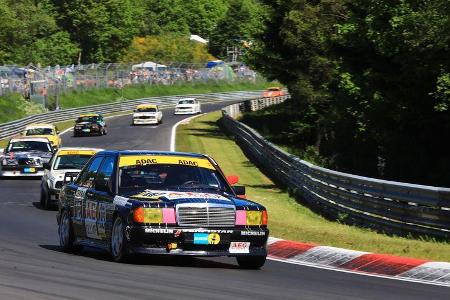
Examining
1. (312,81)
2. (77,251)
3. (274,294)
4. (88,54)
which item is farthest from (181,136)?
(88,54)

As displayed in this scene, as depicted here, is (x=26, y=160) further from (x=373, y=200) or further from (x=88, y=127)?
(x=88, y=127)

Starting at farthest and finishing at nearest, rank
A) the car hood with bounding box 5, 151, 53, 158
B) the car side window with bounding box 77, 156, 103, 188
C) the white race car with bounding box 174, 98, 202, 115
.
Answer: the white race car with bounding box 174, 98, 202, 115 → the car hood with bounding box 5, 151, 53, 158 → the car side window with bounding box 77, 156, 103, 188

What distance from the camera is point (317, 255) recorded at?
14070 millimetres

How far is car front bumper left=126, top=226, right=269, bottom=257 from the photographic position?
40.6 feet

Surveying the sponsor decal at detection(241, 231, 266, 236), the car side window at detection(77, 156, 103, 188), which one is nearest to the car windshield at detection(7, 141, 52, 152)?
the car side window at detection(77, 156, 103, 188)

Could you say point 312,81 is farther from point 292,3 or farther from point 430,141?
point 430,141

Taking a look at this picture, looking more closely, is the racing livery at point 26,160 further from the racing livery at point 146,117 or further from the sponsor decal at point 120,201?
the racing livery at point 146,117

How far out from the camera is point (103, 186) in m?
13.6

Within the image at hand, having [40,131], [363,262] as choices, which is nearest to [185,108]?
[40,131]

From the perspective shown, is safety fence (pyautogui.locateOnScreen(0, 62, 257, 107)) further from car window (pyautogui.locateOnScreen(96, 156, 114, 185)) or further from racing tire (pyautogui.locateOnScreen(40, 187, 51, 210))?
car window (pyautogui.locateOnScreen(96, 156, 114, 185))

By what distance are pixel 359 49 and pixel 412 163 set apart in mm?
4862

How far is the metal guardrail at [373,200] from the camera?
17531mm

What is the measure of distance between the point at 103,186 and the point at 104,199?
0.24m

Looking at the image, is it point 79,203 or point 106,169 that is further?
point 79,203
